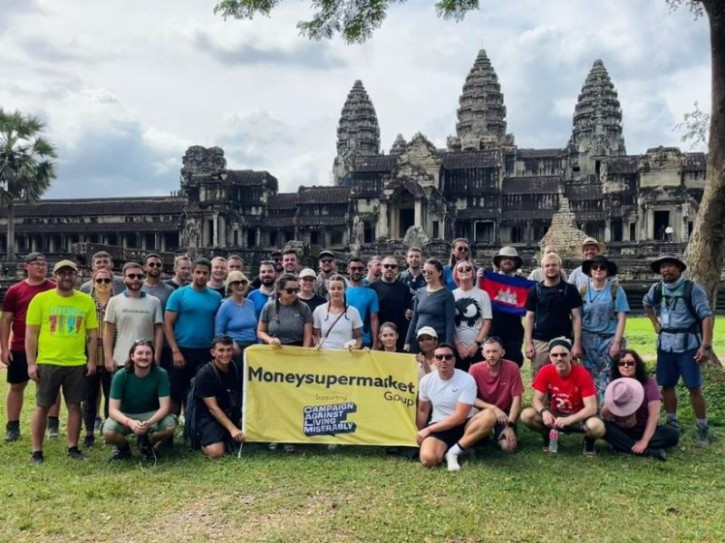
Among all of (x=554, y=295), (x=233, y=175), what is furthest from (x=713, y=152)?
(x=233, y=175)

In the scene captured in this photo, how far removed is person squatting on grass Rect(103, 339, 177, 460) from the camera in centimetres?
714

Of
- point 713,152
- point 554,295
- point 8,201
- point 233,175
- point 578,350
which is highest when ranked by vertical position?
point 233,175

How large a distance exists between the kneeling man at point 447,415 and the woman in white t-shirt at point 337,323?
42.5 inches

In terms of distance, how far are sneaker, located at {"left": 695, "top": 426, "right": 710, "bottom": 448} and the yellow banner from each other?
3.46 m

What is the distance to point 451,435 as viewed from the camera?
23.5ft

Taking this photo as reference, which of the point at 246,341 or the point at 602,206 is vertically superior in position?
the point at 602,206

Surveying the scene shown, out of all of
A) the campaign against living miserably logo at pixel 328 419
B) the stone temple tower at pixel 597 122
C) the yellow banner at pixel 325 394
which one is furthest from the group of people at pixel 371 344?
the stone temple tower at pixel 597 122

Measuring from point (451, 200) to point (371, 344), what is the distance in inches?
1750

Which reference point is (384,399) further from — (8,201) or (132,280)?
(8,201)

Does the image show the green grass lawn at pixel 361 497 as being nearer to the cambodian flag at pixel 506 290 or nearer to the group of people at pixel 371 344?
the group of people at pixel 371 344

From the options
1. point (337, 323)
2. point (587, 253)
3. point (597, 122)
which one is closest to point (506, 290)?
point (587, 253)

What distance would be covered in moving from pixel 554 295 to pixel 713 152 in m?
4.68

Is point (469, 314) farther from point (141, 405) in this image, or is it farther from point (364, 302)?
point (141, 405)

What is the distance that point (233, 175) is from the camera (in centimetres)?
5688
